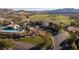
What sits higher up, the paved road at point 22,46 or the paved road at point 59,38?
the paved road at point 59,38

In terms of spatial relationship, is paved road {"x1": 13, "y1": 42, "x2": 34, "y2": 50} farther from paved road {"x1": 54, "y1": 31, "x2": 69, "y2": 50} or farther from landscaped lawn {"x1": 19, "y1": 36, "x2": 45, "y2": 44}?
paved road {"x1": 54, "y1": 31, "x2": 69, "y2": 50}

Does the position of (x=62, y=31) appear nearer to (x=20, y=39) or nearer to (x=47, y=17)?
(x=47, y=17)

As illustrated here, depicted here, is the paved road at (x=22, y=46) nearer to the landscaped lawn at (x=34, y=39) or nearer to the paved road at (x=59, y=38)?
the landscaped lawn at (x=34, y=39)

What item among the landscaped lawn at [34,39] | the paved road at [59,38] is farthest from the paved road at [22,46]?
the paved road at [59,38]

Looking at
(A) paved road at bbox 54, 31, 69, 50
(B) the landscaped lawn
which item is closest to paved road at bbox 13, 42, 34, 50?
(B) the landscaped lawn

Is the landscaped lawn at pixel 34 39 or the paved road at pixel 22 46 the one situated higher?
the landscaped lawn at pixel 34 39

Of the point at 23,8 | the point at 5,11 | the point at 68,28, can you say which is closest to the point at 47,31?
the point at 68,28

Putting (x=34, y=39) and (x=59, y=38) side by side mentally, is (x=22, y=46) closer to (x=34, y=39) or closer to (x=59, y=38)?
(x=34, y=39)

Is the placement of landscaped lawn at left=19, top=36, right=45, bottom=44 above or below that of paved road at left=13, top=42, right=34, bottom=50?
above

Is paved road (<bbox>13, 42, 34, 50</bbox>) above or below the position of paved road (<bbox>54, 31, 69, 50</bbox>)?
below

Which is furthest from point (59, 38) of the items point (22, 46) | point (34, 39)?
point (22, 46)
